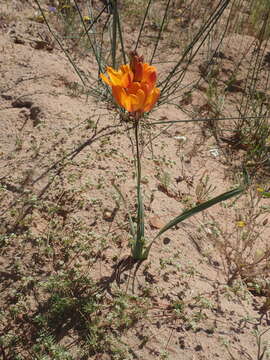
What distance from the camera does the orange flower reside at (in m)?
1.16

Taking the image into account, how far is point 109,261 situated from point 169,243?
0.32 meters

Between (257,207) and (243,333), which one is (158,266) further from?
(257,207)

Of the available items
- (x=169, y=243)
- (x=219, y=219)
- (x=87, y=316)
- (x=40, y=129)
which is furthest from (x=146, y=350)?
(x=40, y=129)

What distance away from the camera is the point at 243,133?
2.54 meters

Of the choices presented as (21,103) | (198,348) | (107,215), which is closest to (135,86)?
(107,215)

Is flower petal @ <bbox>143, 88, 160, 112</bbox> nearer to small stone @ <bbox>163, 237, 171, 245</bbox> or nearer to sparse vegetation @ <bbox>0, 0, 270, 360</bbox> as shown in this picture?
sparse vegetation @ <bbox>0, 0, 270, 360</bbox>

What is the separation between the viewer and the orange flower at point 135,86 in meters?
1.16

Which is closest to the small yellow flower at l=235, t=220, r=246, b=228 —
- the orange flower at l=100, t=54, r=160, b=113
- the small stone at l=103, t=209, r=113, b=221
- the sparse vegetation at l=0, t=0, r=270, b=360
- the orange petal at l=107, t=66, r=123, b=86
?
the sparse vegetation at l=0, t=0, r=270, b=360

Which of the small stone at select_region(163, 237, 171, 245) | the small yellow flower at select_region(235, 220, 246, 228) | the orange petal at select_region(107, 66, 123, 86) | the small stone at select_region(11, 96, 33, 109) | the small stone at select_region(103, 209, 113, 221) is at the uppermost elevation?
the small stone at select_region(11, 96, 33, 109)

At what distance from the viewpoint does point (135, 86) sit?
1.19 m

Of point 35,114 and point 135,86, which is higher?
point 35,114

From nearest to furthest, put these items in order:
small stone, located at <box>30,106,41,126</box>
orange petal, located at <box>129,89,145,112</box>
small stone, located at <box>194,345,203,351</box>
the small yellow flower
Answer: orange petal, located at <box>129,89,145,112</box>
small stone, located at <box>194,345,203,351</box>
the small yellow flower
small stone, located at <box>30,106,41,126</box>

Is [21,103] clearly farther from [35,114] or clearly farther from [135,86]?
[135,86]

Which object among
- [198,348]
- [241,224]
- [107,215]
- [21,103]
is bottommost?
[198,348]
